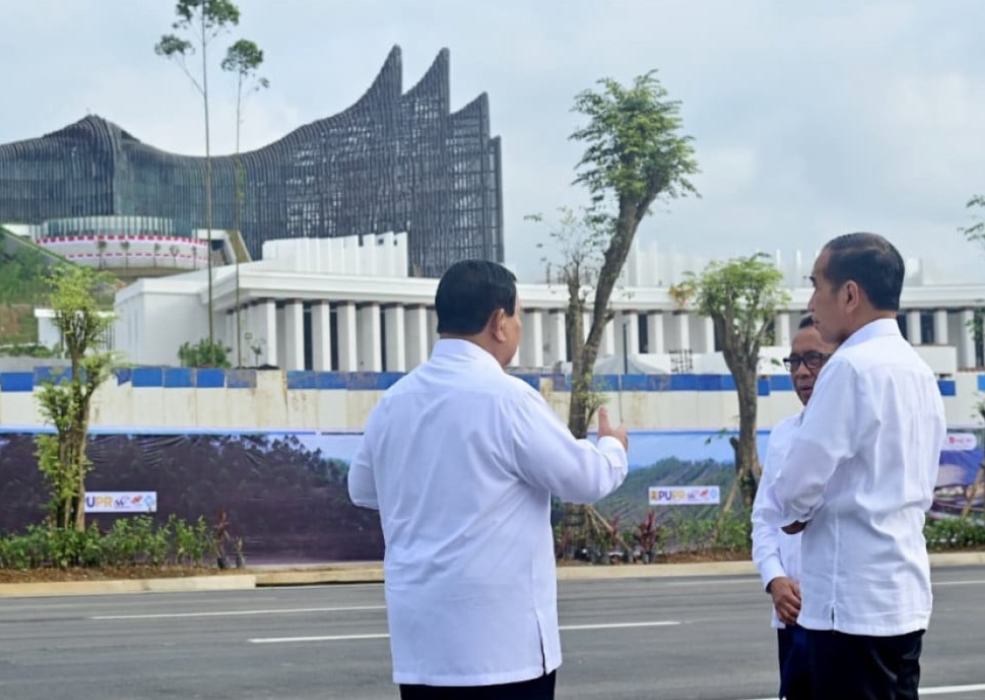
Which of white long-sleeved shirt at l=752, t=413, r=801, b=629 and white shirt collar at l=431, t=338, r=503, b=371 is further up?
white shirt collar at l=431, t=338, r=503, b=371

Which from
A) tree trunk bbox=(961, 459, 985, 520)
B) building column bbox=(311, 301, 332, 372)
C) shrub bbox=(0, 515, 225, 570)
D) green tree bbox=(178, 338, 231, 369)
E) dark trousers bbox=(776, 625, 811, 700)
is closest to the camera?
dark trousers bbox=(776, 625, 811, 700)

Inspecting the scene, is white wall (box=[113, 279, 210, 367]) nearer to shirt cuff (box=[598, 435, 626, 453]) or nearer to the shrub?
the shrub

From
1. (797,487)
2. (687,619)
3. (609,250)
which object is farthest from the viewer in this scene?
(609,250)

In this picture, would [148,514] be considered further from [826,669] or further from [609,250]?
[826,669]

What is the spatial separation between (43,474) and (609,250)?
10849 mm

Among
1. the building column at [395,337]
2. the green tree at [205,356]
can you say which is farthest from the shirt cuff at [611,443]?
the building column at [395,337]

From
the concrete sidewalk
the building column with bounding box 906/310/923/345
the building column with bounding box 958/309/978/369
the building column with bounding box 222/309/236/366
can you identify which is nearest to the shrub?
the concrete sidewalk

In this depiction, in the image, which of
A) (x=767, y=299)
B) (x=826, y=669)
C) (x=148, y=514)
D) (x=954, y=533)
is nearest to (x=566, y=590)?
(x=148, y=514)

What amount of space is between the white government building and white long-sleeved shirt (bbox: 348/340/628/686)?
233ft

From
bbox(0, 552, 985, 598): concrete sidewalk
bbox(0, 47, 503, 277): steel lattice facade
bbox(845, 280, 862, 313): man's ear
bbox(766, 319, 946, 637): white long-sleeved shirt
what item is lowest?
bbox(0, 552, 985, 598): concrete sidewalk

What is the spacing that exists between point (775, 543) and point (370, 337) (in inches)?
3163

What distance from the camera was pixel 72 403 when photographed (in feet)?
76.5

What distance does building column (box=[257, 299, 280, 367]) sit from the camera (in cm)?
7912

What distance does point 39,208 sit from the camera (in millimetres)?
141375
